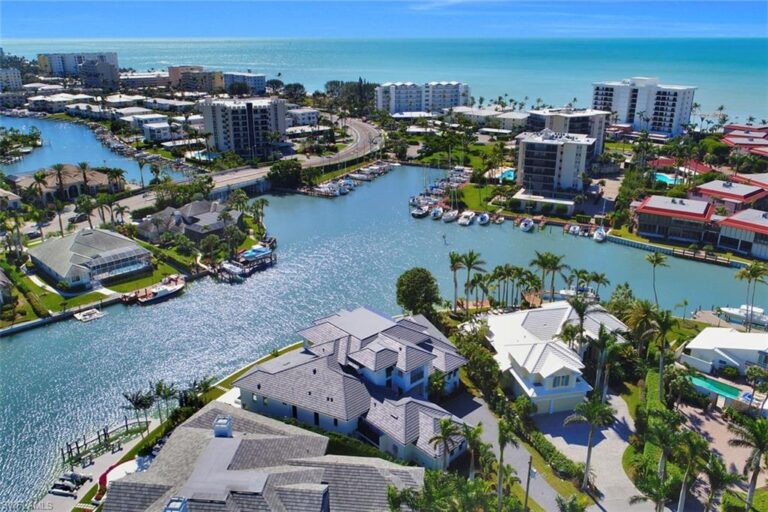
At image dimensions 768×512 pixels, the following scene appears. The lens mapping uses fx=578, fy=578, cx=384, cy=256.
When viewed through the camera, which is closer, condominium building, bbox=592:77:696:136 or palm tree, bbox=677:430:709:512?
palm tree, bbox=677:430:709:512

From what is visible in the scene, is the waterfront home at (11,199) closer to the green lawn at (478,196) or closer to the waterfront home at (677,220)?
the green lawn at (478,196)

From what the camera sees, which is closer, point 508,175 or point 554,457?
point 554,457

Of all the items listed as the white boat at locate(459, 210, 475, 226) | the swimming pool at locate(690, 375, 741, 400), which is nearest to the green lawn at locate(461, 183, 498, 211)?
the white boat at locate(459, 210, 475, 226)

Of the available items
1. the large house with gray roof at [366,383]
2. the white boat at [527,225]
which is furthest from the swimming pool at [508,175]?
the large house with gray roof at [366,383]

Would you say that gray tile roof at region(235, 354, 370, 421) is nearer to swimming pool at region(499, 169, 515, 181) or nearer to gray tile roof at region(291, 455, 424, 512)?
gray tile roof at region(291, 455, 424, 512)

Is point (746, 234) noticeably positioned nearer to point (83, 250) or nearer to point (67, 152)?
point (83, 250)

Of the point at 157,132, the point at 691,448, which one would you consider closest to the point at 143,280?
the point at 691,448
